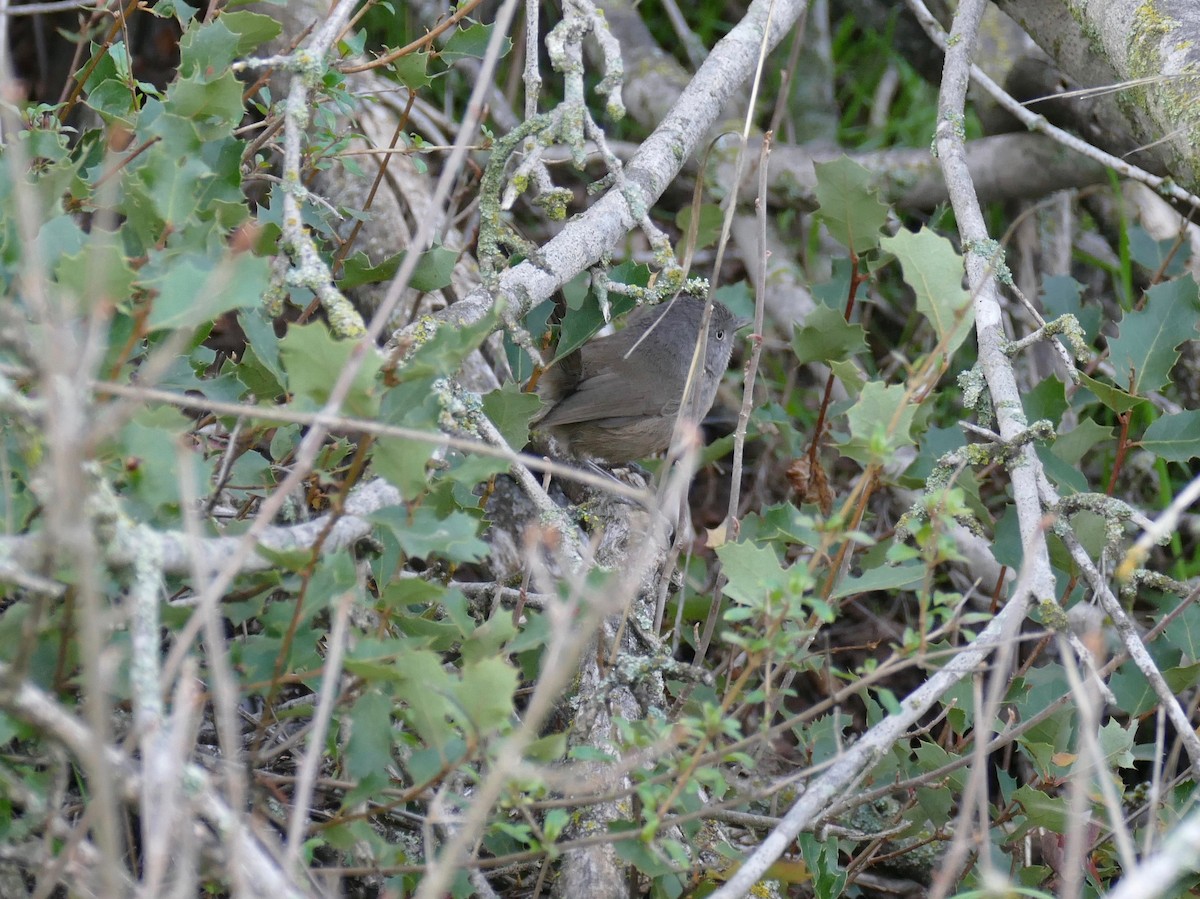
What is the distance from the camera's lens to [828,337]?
11.8ft

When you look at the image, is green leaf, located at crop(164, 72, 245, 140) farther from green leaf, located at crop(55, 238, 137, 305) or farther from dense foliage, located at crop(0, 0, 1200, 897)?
green leaf, located at crop(55, 238, 137, 305)

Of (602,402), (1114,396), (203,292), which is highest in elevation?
(203,292)

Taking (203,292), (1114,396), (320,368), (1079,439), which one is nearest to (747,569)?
(320,368)

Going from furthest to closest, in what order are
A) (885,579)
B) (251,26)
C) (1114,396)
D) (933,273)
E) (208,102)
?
(1114,396) → (251,26) → (208,102) → (933,273) → (885,579)

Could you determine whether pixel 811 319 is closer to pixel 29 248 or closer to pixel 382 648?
pixel 382 648

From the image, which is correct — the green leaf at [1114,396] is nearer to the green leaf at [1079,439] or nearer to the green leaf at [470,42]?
the green leaf at [1079,439]

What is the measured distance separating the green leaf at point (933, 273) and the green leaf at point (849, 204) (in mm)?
1019

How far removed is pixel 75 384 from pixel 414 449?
20.6 inches

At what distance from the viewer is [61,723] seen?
4.83 ft

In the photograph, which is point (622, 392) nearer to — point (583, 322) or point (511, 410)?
point (583, 322)

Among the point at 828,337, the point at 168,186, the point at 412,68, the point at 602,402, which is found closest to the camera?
the point at 168,186

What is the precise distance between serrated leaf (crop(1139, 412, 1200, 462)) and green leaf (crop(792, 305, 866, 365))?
2.96 ft

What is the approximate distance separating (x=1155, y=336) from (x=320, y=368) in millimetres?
2313

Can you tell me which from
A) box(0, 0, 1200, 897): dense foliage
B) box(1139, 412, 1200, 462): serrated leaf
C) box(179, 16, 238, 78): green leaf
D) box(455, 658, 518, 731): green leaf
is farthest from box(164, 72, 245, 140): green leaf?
box(1139, 412, 1200, 462): serrated leaf
